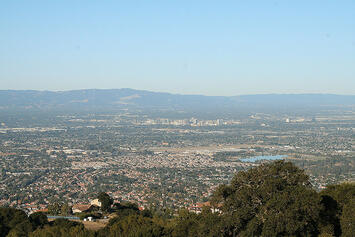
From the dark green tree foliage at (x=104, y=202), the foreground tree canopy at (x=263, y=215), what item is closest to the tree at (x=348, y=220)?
the foreground tree canopy at (x=263, y=215)

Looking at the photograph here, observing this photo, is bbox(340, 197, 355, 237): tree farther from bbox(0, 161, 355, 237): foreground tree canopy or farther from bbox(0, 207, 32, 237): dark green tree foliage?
bbox(0, 207, 32, 237): dark green tree foliage

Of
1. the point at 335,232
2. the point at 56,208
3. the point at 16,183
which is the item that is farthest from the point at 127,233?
the point at 16,183

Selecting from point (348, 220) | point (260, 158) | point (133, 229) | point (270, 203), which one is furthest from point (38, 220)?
point (260, 158)

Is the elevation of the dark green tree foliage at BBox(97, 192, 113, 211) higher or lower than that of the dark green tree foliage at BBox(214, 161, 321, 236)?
lower

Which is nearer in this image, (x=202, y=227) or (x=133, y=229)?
(x=202, y=227)

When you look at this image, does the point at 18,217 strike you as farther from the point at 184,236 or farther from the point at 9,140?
the point at 9,140

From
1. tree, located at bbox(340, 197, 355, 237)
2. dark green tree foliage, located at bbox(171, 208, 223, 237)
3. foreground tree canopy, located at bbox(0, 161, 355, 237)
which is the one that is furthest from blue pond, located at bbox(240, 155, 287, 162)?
tree, located at bbox(340, 197, 355, 237)

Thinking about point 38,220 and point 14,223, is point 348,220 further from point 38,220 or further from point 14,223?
point 14,223
